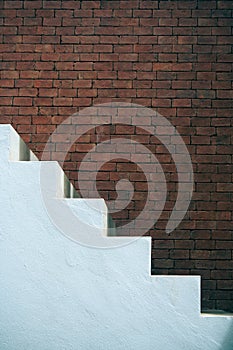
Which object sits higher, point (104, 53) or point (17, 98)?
point (104, 53)

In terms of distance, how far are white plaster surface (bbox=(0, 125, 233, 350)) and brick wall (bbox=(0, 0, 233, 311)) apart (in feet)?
4.18

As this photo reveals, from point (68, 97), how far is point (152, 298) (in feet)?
6.67

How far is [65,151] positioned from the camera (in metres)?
5.13

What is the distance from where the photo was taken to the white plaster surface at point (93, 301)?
3.68 metres

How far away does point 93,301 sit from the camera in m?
3.69

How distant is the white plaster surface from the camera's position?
3.68 meters

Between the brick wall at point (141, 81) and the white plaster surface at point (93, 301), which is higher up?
the brick wall at point (141, 81)

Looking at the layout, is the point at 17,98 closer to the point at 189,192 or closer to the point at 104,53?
the point at 104,53

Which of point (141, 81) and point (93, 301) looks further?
point (141, 81)

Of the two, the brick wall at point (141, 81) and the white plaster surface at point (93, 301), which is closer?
the white plaster surface at point (93, 301)

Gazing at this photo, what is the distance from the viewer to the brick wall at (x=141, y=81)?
5004mm

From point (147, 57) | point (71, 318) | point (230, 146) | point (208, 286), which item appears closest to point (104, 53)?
point (147, 57)

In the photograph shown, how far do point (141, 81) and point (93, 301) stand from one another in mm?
2050

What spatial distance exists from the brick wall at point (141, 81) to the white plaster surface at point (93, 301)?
4.18ft
